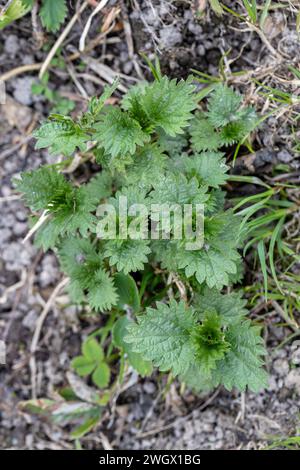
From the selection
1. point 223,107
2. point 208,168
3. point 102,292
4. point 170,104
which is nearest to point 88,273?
point 102,292

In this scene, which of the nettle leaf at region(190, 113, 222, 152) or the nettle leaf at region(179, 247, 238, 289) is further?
the nettle leaf at region(190, 113, 222, 152)

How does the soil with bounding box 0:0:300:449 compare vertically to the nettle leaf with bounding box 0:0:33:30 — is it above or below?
below

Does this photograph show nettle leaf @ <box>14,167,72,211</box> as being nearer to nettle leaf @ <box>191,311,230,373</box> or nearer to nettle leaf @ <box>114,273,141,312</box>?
nettle leaf @ <box>114,273,141,312</box>

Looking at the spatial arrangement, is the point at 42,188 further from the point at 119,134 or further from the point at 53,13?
the point at 53,13

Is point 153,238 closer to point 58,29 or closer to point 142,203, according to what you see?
point 142,203

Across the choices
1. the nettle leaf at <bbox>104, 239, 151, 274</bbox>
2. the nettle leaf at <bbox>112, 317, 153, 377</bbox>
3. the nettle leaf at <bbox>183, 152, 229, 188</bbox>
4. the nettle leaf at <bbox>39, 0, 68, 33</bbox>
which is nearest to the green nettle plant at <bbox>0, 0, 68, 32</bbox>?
the nettle leaf at <bbox>39, 0, 68, 33</bbox>
